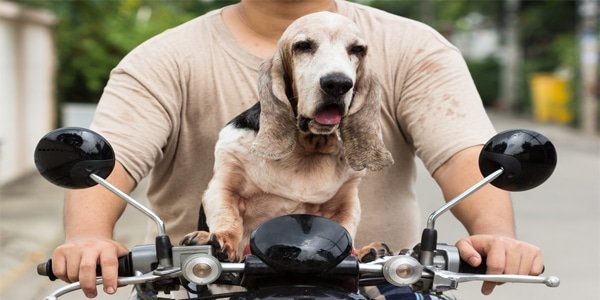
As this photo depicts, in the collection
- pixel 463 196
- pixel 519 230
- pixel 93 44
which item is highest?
pixel 463 196

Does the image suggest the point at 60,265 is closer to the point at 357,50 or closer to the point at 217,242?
the point at 217,242

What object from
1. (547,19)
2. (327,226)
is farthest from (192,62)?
(547,19)

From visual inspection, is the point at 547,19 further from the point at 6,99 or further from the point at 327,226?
the point at 327,226

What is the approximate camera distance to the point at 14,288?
8398 millimetres

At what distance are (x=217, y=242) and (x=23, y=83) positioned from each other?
15396 millimetres

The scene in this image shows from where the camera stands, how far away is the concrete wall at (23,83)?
50.3 feet

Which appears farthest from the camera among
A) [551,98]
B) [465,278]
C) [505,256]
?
[551,98]

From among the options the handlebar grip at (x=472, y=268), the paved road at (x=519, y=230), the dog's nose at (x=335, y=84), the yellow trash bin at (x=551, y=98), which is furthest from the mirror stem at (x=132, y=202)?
the yellow trash bin at (x=551, y=98)

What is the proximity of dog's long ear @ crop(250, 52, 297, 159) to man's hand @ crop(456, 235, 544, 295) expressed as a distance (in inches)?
19.4

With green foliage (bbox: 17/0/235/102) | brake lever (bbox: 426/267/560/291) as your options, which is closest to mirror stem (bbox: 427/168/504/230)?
brake lever (bbox: 426/267/560/291)

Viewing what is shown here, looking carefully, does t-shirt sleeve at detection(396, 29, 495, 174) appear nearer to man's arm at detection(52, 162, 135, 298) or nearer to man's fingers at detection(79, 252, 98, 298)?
man's arm at detection(52, 162, 135, 298)

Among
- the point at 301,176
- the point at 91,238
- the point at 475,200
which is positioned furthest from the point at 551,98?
the point at 91,238

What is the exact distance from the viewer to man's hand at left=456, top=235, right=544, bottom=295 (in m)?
2.44

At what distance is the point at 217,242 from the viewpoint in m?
2.33
